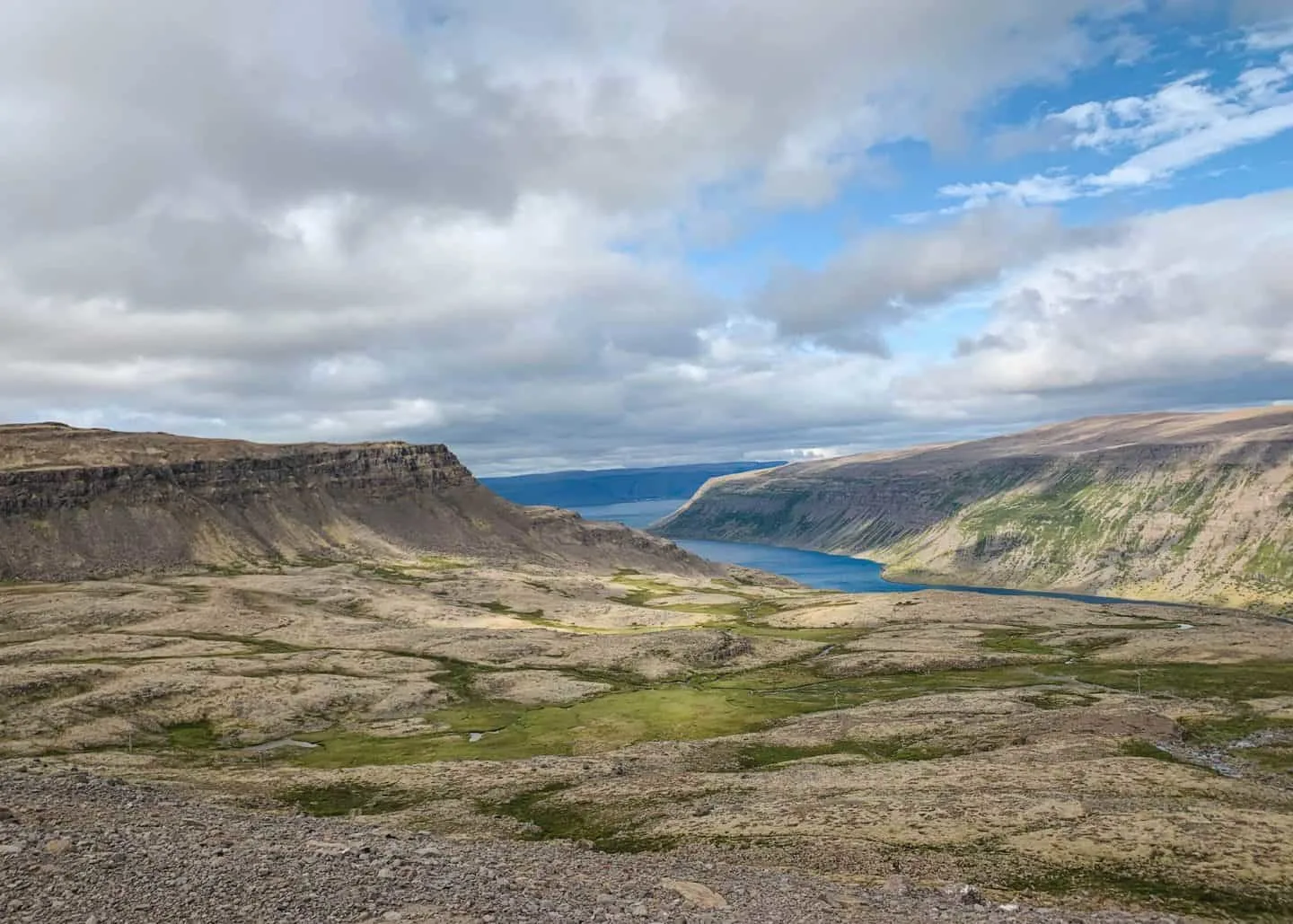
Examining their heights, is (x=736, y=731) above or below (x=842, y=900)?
below

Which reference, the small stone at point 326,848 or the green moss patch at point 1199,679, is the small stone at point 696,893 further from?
the green moss patch at point 1199,679

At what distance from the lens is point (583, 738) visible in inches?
3583

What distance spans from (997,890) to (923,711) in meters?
60.0

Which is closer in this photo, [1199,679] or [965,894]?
[965,894]

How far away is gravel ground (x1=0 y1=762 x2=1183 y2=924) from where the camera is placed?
27.7 metres

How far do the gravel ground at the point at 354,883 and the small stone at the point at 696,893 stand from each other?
0.09m

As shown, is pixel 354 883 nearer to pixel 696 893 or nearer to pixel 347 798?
pixel 696 893

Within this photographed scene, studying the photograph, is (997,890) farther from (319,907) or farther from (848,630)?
(848,630)

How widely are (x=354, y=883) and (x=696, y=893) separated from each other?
1363 cm

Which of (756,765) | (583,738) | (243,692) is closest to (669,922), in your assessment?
(756,765)

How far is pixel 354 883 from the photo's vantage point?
30703 mm

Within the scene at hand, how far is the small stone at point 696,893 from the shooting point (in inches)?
1273

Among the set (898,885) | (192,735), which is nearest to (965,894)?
(898,885)

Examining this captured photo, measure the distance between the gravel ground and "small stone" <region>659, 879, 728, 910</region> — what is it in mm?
95
